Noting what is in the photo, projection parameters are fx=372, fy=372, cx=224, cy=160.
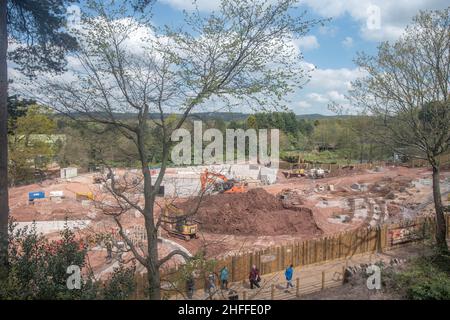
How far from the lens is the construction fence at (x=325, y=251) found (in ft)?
48.5

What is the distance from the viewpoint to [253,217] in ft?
76.7

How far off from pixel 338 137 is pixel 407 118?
4802 centimetres

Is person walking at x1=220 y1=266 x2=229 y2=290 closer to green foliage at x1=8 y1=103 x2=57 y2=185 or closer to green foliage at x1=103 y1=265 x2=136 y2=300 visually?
green foliage at x1=103 y1=265 x2=136 y2=300

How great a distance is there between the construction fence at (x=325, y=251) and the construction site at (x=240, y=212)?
3.91 feet

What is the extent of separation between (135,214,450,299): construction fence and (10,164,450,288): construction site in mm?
1191

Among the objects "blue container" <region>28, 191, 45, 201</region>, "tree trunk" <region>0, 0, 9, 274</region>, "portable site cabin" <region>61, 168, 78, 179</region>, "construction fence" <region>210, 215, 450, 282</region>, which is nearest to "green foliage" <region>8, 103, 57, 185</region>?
"portable site cabin" <region>61, 168, 78, 179</region>

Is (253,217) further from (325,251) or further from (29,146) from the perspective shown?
(29,146)

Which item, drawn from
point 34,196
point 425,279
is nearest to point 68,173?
point 34,196

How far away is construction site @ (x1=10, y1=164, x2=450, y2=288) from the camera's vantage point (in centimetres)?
1912

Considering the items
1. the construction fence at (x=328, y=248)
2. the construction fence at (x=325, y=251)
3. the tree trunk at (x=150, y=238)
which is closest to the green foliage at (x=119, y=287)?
the tree trunk at (x=150, y=238)

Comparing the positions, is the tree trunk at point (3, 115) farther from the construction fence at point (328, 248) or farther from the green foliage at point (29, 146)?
the green foliage at point (29, 146)

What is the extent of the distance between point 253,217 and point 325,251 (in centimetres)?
674
